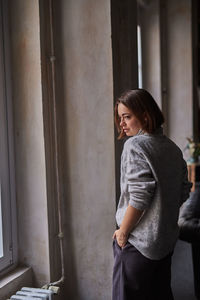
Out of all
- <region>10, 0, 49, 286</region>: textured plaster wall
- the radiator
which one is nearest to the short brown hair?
<region>10, 0, 49, 286</region>: textured plaster wall

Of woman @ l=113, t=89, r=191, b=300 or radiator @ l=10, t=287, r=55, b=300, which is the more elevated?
woman @ l=113, t=89, r=191, b=300

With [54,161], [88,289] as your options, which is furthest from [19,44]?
[88,289]

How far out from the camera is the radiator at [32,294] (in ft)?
5.93

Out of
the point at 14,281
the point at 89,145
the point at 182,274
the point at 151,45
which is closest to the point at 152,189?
the point at 89,145

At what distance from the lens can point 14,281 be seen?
195cm

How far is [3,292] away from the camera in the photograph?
6.10 ft

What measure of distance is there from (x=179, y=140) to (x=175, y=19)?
1.71 m

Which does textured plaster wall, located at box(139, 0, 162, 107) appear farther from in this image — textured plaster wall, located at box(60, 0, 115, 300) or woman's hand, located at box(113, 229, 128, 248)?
woman's hand, located at box(113, 229, 128, 248)

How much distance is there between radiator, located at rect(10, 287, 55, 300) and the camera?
5.93 ft

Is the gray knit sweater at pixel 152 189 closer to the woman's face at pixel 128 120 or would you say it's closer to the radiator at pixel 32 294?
the woman's face at pixel 128 120

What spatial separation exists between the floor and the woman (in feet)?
3.80

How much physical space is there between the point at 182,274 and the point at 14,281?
161 cm

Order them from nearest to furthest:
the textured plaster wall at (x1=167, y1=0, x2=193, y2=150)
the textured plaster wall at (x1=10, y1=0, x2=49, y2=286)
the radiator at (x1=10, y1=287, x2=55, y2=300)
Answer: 1. the radiator at (x1=10, y1=287, x2=55, y2=300)
2. the textured plaster wall at (x1=10, y1=0, x2=49, y2=286)
3. the textured plaster wall at (x1=167, y1=0, x2=193, y2=150)

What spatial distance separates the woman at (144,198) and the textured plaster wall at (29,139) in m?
0.63
